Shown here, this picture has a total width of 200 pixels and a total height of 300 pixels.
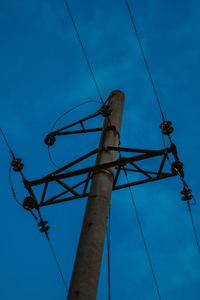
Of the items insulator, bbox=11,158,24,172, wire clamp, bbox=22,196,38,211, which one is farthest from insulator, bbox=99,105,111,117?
wire clamp, bbox=22,196,38,211

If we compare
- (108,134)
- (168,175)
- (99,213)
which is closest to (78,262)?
(99,213)

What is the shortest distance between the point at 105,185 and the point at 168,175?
1687 mm

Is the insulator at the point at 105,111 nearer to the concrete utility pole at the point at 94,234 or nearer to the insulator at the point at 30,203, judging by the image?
the concrete utility pole at the point at 94,234

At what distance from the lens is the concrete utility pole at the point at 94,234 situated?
5781 mm

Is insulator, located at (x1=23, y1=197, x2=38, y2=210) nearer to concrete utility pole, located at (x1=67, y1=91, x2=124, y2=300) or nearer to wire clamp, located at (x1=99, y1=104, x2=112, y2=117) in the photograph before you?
concrete utility pole, located at (x1=67, y1=91, x2=124, y2=300)

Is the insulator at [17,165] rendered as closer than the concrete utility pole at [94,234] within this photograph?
No

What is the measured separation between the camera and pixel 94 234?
649cm

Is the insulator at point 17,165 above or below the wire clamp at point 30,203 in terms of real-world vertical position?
above

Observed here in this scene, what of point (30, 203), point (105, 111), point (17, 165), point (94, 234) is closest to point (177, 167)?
point (105, 111)

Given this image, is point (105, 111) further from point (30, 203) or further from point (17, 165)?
point (30, 203)

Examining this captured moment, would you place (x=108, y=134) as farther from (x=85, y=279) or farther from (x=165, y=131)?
(x=85, y=279)

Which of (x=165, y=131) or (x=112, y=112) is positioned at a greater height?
(x=112, y=112)

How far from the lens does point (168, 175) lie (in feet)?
27.3

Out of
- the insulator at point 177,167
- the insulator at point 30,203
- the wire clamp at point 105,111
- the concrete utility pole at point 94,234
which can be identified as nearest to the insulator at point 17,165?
the insulator at point 30,203
